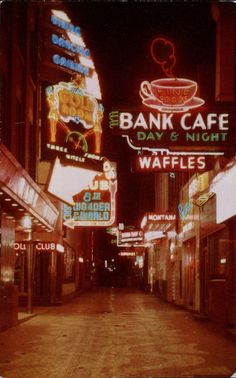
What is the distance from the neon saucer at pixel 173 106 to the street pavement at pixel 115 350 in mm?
5789

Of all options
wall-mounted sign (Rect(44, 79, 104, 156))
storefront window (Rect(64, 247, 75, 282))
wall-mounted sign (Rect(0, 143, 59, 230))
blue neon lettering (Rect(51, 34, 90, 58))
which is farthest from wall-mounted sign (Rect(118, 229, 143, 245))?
wall-mounted sign (Rect(0, 143, 59, 230))

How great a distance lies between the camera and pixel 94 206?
3188 centimetres

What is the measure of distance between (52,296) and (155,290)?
17110mm

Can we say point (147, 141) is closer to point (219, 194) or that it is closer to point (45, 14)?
point (219, 194)

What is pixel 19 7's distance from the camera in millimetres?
21516

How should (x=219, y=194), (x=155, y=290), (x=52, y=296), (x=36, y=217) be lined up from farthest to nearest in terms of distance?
(x=155, y=290), (x=52, y=296), (x=36, y=217), (x=219, y=194)

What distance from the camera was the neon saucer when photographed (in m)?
16.3

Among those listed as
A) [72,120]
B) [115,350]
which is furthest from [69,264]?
[115,350]

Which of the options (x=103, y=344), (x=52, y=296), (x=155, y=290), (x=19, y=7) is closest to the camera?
(x=103, y=344)

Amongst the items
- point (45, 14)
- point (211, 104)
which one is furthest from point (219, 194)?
point (45, 14)

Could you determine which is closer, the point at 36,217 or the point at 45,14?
the point at 36,217

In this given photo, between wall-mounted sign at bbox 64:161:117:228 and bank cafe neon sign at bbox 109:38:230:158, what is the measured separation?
1534 centimetres

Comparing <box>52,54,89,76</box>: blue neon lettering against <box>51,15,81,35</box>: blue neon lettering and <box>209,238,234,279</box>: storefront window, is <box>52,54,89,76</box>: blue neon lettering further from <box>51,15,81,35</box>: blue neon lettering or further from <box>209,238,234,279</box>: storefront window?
<box>209,238,234,279</box>: storefront window

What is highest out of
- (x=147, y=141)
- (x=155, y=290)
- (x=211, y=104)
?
(x=211, y=104)
